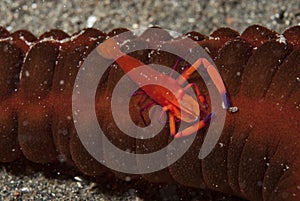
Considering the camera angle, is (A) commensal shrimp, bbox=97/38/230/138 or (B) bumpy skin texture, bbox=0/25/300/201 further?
(A) commensal shrimp, bbox=97/38/230/138

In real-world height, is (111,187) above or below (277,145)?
below

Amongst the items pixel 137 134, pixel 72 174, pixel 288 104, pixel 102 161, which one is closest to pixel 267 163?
pixel 288 104

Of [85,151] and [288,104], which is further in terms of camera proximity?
[85,151]

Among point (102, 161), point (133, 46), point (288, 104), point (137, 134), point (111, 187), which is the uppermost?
point (133, 46)

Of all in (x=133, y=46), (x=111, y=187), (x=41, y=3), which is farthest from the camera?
(x=41, y=3)

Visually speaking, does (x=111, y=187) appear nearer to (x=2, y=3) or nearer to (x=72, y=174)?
(x=72, y=174)

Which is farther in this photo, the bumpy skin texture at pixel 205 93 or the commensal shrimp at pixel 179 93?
the commensal shrimp at pixel 179 93

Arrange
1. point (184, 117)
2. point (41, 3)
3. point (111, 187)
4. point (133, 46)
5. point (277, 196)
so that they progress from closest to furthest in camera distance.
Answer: point (277, 196) → point (184, 117) → point (133, 46) → point (111, 187) → point (41, 3)
